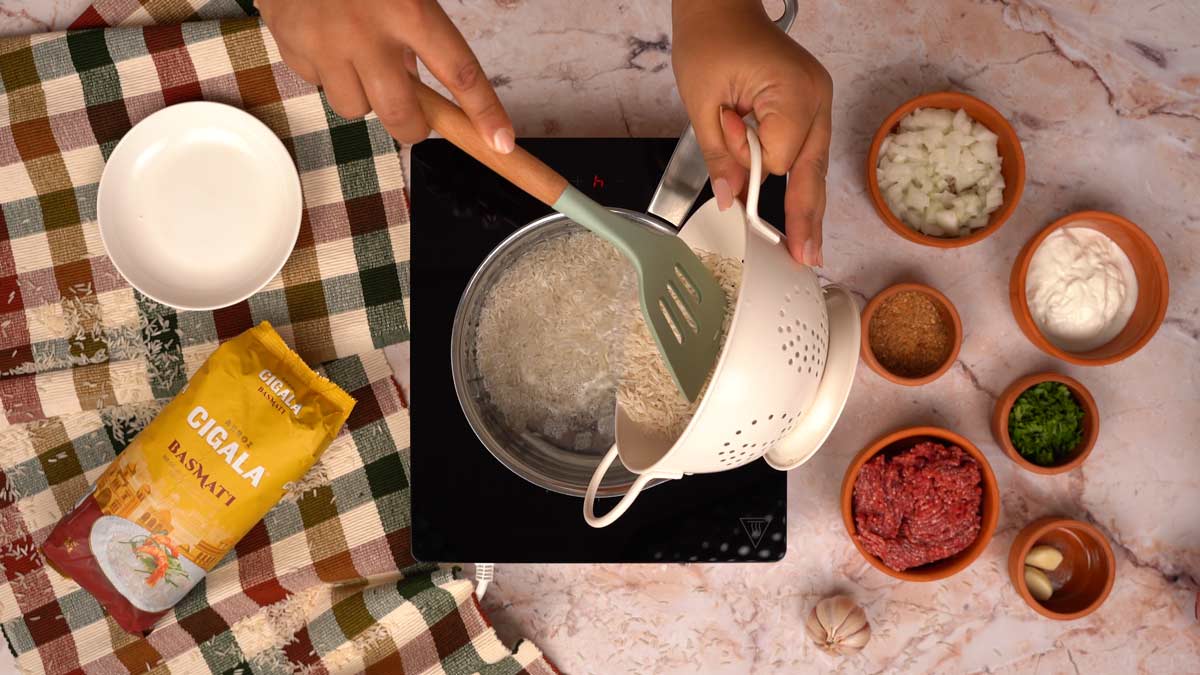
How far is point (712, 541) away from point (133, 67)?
0.86m

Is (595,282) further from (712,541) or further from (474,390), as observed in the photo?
(712,541)

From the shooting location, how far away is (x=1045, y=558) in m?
0.93

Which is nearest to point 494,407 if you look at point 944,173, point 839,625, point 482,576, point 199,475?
point 482,576

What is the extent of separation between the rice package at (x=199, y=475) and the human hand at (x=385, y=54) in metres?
0.39

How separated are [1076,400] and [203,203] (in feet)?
3.37

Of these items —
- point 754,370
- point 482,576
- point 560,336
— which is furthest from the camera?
point 482,576

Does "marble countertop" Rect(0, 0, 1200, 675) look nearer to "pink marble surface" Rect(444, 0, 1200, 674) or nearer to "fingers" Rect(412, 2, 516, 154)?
"pink marble surface" Rect(444, 0, 1200, 674)

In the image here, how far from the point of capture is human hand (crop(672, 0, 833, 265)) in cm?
68

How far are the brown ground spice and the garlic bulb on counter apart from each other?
28 cm

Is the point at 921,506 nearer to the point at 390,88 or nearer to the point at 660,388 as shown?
the point at 660,388

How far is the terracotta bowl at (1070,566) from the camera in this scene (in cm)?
90

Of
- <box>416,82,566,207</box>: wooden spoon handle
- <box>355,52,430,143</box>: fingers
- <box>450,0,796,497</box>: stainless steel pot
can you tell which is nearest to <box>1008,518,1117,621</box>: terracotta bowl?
<box>450,0,796,497</box>: stainless steel pot

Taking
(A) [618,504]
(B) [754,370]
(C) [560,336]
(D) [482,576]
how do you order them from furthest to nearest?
(D) [482,576], (C) [560,336], (A) [618,504], (B) [754,370]

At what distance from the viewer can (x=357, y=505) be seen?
967mm
